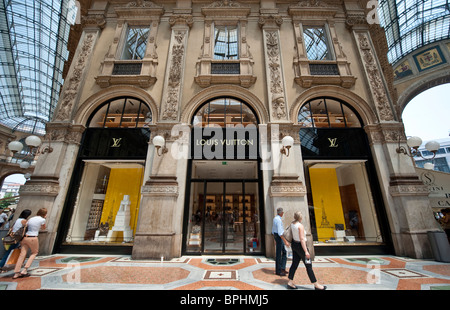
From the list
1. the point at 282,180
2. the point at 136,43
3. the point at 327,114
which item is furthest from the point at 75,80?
the point at 327,114

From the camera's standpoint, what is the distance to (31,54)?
2712 centimetres

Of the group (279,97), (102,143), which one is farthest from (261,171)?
(102,143)

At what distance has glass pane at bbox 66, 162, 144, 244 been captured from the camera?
7.64 meters

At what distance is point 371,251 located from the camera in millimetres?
7113

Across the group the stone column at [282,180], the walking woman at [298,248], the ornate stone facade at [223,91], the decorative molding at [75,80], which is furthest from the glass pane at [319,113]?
the decorative molding at [75,80]

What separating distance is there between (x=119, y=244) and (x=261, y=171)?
6696 millimetres

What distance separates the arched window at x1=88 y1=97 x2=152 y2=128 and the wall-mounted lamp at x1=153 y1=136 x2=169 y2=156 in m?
1.84

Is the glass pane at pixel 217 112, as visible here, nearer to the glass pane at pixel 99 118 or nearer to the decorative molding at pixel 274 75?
the decorative molding at pixel 274 75

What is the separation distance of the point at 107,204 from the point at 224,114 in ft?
22.8

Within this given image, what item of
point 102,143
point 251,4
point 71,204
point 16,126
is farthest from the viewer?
point 16,126

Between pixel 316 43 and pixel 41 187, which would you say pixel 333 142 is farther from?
pixel 41 187

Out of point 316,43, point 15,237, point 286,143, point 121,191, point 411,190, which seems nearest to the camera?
point 15,237

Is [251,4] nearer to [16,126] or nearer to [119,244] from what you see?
[119,244]
